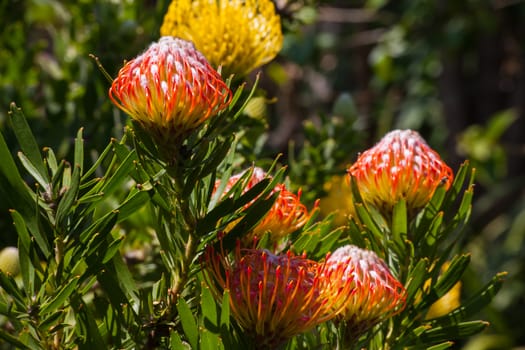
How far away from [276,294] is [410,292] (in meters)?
0.16

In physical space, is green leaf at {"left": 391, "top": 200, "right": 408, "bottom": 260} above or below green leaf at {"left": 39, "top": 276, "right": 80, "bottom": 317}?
below

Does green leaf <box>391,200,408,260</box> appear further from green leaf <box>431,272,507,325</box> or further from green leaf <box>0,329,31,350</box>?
green leaf <box>0,329,31,350</box>

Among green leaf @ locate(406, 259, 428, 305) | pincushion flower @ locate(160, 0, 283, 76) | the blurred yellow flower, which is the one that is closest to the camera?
green leaf @ locate(406, 259, 428, 305)

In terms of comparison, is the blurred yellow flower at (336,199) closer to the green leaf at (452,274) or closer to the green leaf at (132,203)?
the green leaf at (452,274)

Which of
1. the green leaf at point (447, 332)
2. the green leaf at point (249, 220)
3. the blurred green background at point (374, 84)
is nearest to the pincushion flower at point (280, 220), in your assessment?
the green leaf at point (249, 220)

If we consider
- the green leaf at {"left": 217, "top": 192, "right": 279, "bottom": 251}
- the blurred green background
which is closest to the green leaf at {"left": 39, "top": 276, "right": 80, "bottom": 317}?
the green leaf at {"left": 217, "top": 192, "right": 279, "bottom": 251}

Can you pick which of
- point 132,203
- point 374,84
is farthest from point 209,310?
point 374,84

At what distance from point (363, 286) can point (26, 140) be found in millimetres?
303

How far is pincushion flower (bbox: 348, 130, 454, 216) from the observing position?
2.48 ft

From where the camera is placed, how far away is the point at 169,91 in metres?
0.61

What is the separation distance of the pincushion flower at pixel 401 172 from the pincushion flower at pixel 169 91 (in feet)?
0.65

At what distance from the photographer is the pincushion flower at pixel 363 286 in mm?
664

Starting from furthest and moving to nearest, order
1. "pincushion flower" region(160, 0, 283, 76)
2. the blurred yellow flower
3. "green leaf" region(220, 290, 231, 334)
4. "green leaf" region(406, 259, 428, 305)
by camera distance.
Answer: the blurred yellow flower
"pincushion flower" region(160, 0, 283, 76)
"green leaf" region(406, 259, 428, 305)
"green leaf" region(220, 290, 231, 334)

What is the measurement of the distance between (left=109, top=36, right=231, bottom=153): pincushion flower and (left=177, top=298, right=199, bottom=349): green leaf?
0.13m
